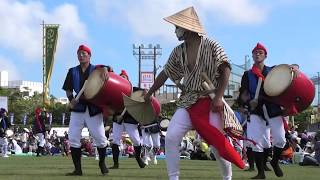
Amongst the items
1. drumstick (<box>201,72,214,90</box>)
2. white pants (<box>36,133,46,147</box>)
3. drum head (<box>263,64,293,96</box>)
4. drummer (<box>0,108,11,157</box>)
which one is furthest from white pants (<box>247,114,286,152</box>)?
white pants (<box>36,133,46,147</box>)

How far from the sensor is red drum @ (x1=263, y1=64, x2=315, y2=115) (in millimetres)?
10180

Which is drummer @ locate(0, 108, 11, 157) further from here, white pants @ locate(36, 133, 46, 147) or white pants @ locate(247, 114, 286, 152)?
white pants @ locate(247, 114, 286, 152)

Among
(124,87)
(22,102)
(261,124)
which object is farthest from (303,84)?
(22,102)

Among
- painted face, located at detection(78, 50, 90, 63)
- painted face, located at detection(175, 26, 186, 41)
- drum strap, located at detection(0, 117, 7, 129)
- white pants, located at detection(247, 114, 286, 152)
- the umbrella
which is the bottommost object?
drum strap, located at detection(0, 117, 7, 129)

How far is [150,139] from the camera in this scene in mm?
17922

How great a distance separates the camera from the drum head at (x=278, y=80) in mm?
10195

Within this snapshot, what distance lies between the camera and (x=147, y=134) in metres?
17.6

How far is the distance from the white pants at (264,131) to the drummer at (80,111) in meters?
2.61

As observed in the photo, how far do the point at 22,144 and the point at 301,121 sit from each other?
3916 centimetres

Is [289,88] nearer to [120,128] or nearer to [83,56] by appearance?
[83,56]

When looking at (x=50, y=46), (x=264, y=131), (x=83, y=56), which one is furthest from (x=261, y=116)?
(x=50, y=46)

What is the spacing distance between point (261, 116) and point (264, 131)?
0.30 metres

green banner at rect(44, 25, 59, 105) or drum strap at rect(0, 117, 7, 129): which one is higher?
green banner at rect(44, 25, 59, 105)

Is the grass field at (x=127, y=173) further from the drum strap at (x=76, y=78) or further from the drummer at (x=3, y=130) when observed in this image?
the drummer at (x=3, y=130)
